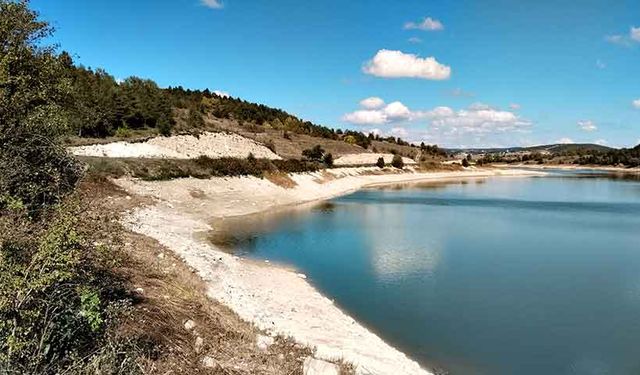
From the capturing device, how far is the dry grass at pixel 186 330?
369 inches

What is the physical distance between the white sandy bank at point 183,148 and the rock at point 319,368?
33078mm

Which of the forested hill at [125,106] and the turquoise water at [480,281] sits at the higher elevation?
the forested hill at [125,106]

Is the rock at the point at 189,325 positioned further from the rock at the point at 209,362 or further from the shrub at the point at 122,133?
the shrub at the point at 122,133

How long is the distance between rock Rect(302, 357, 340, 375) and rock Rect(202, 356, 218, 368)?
1.64 m

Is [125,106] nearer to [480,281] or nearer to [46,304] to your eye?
[480,281]

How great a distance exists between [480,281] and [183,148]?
4244cm

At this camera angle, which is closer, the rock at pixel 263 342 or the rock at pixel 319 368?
the rock at pixel 319 368

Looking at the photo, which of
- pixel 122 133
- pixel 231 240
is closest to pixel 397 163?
pixel 122 133

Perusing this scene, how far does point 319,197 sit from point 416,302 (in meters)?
44.2

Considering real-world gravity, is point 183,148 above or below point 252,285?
above

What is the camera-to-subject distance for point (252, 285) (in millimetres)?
18609

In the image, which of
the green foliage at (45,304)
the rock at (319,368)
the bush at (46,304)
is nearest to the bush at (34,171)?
the bush at (46,304)

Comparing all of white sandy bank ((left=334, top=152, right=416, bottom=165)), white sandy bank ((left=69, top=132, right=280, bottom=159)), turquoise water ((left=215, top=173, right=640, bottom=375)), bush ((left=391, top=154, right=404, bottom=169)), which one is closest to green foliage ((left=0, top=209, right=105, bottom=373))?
turquoise water ((left=215, top=173, right=640, bottom=375))

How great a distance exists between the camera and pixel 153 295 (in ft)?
41.1
